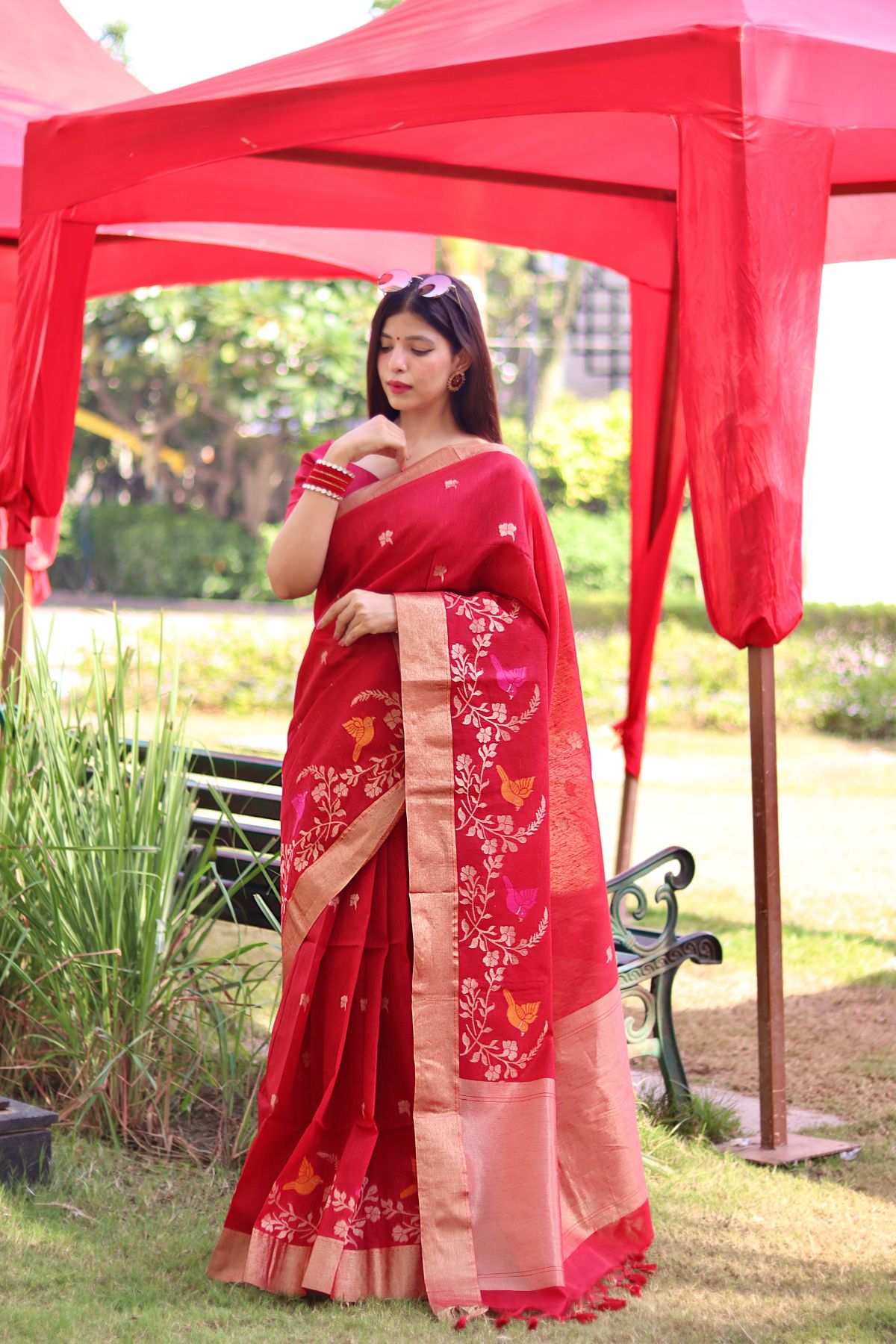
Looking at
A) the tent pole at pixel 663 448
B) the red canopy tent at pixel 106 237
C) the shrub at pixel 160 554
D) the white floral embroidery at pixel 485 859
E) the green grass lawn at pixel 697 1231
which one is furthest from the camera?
the shrub at pixel 160 554

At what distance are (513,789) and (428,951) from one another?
0.33 m

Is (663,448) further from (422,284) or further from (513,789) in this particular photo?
(513,789)

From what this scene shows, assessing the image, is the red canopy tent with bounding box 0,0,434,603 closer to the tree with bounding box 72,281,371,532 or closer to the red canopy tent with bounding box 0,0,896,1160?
the red canopy tent with bounding box 0,0,896,1160

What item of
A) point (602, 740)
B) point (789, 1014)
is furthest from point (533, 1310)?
point (602, 740)

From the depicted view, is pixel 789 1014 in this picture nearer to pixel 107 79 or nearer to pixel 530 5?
pixel 530 5

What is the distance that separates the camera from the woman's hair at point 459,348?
283cm

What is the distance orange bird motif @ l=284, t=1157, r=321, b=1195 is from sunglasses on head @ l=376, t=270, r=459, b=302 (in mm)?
1600

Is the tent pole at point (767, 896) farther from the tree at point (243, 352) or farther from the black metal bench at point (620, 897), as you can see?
the tree at point (243, 352)

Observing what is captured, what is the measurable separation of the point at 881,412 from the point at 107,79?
7.52 metres

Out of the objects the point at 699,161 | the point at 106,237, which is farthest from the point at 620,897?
the point at 106,237

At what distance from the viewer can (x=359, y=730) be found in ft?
9.23

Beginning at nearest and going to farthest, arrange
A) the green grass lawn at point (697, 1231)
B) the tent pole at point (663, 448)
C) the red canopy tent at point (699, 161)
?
the green grass lawn at point (697, 1231), the red canopy tent at point (699, 161), the tent pole at point (663, 448)

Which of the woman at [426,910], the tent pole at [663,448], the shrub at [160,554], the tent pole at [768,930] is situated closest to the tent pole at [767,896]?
the tent pole at [768,930]

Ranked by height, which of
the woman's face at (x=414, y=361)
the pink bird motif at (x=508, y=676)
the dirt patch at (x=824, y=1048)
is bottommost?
the dirt patch at (x=824, y=1048)
